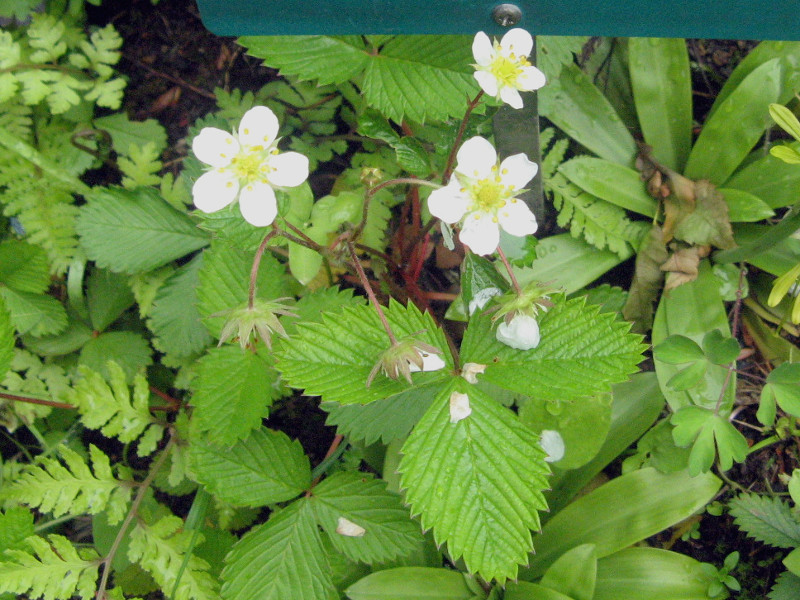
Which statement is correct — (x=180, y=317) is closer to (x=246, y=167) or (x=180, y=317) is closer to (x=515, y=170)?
(x=246, y=167)

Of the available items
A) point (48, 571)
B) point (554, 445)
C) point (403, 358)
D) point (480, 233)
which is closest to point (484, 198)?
point (480, 233)

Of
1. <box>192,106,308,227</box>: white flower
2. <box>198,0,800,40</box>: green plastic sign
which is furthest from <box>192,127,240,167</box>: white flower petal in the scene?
<box>198,0,800,40</box>: green plastic sign

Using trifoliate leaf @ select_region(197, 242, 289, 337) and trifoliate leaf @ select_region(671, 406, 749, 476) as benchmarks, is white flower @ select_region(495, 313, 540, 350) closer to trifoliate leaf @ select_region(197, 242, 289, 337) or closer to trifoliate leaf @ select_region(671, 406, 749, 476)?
trifoliate leaf @ select_region(671, 406, 749, 476)

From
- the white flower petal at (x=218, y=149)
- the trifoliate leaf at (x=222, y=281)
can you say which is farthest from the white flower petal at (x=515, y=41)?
the trifoliate leaf at (x=222, y=281)

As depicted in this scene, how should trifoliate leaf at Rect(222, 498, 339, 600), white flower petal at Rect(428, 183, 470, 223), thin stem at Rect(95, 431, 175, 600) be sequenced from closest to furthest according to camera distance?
white flower petal at Rect(428, 183, 470, 223) → trifoliate leaf at Rect(222, 498, 339, 600) → thin stem at Rect(95, 431, 175, 600)

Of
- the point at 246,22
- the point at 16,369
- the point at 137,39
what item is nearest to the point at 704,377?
the point at 246,22
